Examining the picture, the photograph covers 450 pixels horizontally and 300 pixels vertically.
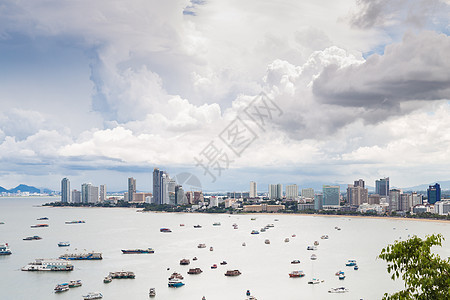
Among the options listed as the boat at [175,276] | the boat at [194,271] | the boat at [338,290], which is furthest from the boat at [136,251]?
the boat at [338,290]

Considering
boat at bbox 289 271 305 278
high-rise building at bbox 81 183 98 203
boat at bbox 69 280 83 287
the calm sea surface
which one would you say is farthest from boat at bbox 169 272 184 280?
high-rise building at bbox 81 183 98 203

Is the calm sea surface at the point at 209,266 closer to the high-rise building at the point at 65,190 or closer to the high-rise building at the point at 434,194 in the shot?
the high-rise building at the point at 434,194

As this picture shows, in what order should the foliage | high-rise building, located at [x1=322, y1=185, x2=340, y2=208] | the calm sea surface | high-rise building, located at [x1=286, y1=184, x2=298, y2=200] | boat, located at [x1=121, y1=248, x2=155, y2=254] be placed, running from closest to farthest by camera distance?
the foliage
the calm sea surface
boat, located at [x1=121, y1=248, x2=155, y2=254]
high-rise building, located at [x1=322, y1=185, x2=340, y2=208]
high-rise building, located at [x1=286, y1=184, x2=298, y2=200]

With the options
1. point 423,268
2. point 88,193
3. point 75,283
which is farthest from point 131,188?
point 423,268

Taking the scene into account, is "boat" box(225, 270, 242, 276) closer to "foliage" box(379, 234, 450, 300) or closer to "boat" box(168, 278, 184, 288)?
"boat" box(168, 278, 184, 288)

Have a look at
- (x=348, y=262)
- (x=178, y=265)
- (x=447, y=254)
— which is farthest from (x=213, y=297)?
(x=447, y=254)
